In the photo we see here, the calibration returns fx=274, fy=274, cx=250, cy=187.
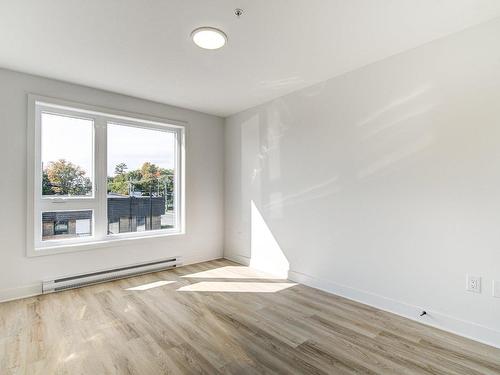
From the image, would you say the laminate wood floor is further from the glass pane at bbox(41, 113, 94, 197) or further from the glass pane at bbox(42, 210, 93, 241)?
the glass pane at bbox(41, 113, 94, 197)

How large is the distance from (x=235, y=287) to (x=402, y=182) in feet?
7.28

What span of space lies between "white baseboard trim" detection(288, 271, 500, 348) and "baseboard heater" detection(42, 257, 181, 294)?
208 centimetres

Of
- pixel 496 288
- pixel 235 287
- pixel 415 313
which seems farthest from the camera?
pixel 235 287

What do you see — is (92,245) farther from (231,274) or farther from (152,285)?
(231,274)

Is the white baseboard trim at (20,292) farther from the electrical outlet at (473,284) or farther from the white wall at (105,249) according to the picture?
the electrical outlet at (473,284)

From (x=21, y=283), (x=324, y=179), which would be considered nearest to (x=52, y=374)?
(x=21, y=283)

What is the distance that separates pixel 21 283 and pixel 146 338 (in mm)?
1865

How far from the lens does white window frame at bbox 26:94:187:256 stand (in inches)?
121

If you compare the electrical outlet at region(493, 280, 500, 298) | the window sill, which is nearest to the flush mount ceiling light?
the window sill

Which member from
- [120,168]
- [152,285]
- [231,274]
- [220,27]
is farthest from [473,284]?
[120,168]

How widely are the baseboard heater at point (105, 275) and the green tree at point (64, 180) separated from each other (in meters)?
1.05

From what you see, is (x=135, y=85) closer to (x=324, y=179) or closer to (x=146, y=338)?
(x=324, y=179)

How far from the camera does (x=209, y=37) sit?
2.32 metres

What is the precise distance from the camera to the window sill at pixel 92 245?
3.14 meters
